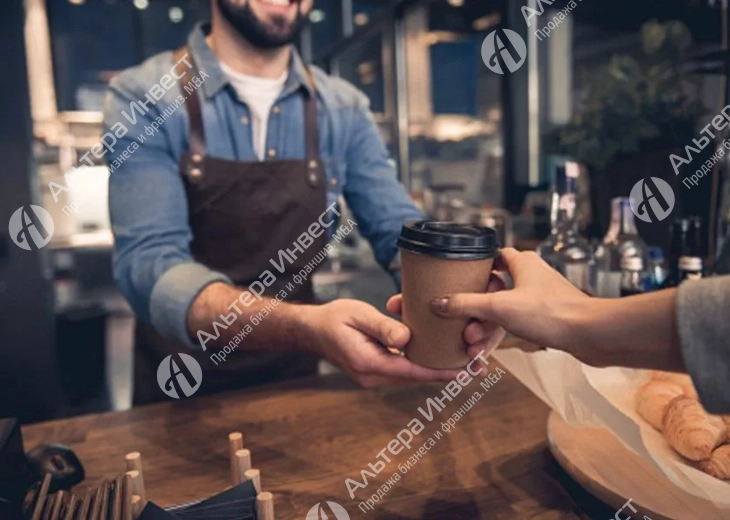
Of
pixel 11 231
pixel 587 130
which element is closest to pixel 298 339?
pixel 587 130

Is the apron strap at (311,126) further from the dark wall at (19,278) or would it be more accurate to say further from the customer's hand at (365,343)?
the dark wall at (19,278)

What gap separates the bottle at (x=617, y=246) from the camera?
1.59 m

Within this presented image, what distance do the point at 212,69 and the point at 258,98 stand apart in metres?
0.15

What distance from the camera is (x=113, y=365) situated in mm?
4746

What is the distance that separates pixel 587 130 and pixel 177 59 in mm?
1356

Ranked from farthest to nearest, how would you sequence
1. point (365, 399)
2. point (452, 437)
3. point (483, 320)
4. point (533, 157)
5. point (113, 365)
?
point (113, 365) → point (533, 157) → point (365, 399) → point (452, 437) → point (483, 320)

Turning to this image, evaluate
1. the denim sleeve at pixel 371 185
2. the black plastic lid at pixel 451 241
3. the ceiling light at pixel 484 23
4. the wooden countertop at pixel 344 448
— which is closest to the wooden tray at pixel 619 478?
the wooden countertop at pixel 344 448

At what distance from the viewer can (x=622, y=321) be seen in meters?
0.62

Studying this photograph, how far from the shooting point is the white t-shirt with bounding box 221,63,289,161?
1.74m

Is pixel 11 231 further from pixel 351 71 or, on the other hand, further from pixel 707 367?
pixel 351 71

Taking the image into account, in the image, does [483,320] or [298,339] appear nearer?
[483,320]

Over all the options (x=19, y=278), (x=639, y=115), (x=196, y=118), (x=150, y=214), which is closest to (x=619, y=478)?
(x=150, y=214)

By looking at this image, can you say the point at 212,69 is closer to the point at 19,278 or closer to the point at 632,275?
the point at 632,275

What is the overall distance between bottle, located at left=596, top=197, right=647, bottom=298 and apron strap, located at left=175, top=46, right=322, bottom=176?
0.82 m
